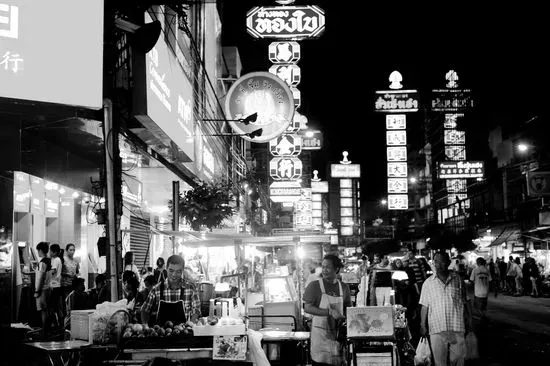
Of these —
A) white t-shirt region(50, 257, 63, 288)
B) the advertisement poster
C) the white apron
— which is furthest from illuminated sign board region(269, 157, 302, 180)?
the advertisement poster

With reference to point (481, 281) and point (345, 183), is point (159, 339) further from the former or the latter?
point (345, 183)

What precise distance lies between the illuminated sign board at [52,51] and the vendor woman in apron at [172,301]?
310 centimetres

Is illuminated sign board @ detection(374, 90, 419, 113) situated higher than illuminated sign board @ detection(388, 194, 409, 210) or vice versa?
illuminated sign board @ detection(374, 90, 419, 113)

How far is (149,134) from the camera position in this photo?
44.4ft

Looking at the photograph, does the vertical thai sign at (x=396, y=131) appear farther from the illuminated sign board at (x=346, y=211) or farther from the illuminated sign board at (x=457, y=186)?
the illuminated sign board at (x=346, y=211)

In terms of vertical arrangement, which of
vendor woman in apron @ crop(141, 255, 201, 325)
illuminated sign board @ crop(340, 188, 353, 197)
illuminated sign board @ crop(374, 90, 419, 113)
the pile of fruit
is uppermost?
illuminated sign board @ crop(374, 90, 419, 113)

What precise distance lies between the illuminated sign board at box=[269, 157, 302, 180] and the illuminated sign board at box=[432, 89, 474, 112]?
18.3 meters

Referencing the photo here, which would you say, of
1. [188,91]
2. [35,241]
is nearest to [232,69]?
[188,91]

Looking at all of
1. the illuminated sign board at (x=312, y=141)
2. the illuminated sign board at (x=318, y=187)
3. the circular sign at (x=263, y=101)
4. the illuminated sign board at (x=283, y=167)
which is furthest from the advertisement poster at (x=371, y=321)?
the illuminated sign board at (x=318, y=187)

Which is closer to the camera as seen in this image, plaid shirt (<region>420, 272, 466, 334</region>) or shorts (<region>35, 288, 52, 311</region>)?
plaid shirt (<region>420, 272, 466, 334</region>)

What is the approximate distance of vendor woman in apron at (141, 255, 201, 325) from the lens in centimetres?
783

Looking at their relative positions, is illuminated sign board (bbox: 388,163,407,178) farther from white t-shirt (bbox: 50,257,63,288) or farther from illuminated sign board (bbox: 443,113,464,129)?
white t-shirt (bbox: 50,257,63,288)

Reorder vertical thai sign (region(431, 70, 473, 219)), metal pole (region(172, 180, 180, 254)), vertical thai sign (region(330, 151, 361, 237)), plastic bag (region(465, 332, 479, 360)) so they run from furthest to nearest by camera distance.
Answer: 1. vertical thai sign (region(330, 151, 361, 237))
2. vertical thai sign (region(431, 70, 473, 219))
3. metal pole (region(172, 180, 180, 254))
4. plastic bag (region(465, 332, 479, 360))

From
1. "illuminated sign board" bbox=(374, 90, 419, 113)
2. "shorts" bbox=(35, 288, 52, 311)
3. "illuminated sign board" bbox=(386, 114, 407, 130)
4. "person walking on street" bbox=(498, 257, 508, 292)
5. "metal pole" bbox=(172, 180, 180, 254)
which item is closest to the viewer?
"shorts" bbox=(35, 288, 52, 311)
